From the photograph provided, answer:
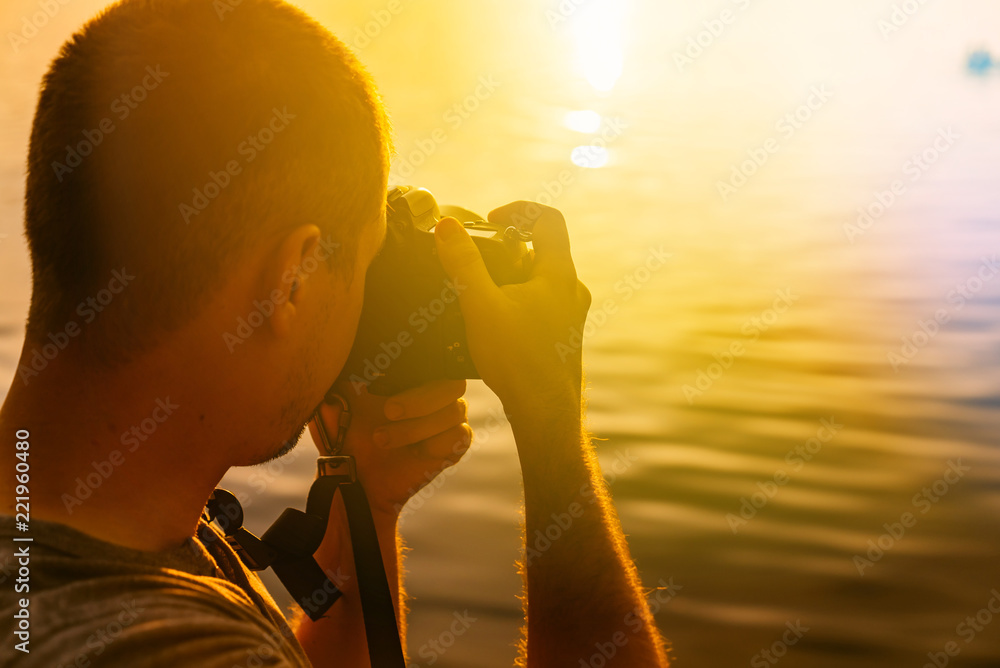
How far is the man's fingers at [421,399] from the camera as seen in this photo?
4.48 ft

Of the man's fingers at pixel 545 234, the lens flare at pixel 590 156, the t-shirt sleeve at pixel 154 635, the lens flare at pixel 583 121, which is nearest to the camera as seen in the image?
the t-shirt sleeve at pixel 154 635

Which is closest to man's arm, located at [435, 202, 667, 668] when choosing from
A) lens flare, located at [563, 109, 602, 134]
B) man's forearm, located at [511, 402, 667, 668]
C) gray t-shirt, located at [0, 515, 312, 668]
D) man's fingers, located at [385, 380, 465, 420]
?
man's forearm, located at [511, 402, 667, 668]

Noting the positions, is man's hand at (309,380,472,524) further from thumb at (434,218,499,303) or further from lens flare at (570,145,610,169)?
lens flare at (570,145,610,169)

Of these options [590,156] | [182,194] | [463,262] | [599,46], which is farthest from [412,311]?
[599,46]

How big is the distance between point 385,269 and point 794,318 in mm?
3282

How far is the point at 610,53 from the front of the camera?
12.8 meters

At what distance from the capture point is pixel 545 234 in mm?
1382

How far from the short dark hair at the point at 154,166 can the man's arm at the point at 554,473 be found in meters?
0.37

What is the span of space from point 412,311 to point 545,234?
0.24m

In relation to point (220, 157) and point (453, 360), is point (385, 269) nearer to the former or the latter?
point (453, 360)

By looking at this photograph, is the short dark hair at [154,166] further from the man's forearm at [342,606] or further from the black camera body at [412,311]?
the man's forearm at [342,606]

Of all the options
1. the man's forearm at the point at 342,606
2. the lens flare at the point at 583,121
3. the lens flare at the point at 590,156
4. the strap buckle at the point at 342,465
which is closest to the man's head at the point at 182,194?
the strap buckle at the point at 342,465

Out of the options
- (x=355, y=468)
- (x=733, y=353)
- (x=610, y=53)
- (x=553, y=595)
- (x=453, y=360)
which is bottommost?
(x=553, y=595)

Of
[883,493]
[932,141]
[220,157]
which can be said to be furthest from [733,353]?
[932,141]
